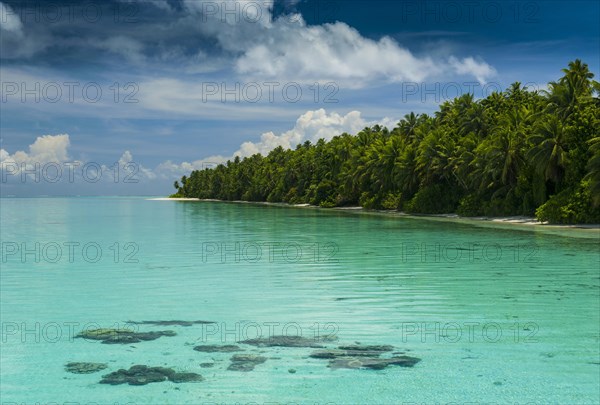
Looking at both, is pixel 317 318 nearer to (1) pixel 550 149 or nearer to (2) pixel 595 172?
(2) pixel 595 172

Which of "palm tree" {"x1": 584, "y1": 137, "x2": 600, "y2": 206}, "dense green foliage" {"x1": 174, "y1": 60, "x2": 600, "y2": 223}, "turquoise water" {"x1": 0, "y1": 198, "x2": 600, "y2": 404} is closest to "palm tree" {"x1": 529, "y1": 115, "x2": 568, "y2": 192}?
"dense green foliage" {"x1": 174, "y1": 60, "x2": 600, "y2": 223}

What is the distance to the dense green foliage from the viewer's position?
48.7 metres

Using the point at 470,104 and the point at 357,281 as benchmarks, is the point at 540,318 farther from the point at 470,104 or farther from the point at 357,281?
the point at 470,104

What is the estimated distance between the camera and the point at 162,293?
61.4ft

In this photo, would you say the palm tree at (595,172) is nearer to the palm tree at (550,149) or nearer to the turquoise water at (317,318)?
the palm tree at (550,149)

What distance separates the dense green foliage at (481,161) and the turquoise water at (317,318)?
1912 cm

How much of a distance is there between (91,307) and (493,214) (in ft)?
170

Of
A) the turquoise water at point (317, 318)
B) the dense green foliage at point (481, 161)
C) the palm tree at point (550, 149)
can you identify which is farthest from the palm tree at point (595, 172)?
the turquoise water at point (317, 318)

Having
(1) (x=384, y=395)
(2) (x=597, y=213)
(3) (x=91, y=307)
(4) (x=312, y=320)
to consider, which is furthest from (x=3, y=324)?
(2) (x=597, y=213)

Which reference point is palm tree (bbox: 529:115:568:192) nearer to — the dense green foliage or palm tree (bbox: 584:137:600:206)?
the dense green foliage

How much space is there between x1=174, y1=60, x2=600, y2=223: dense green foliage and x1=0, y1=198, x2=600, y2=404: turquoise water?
19.1 metres

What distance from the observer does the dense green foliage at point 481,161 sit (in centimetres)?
4869

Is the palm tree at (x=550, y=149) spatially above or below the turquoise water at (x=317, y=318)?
above

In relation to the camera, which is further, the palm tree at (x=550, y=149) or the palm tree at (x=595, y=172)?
the palm tree at (x=550, y=149)
